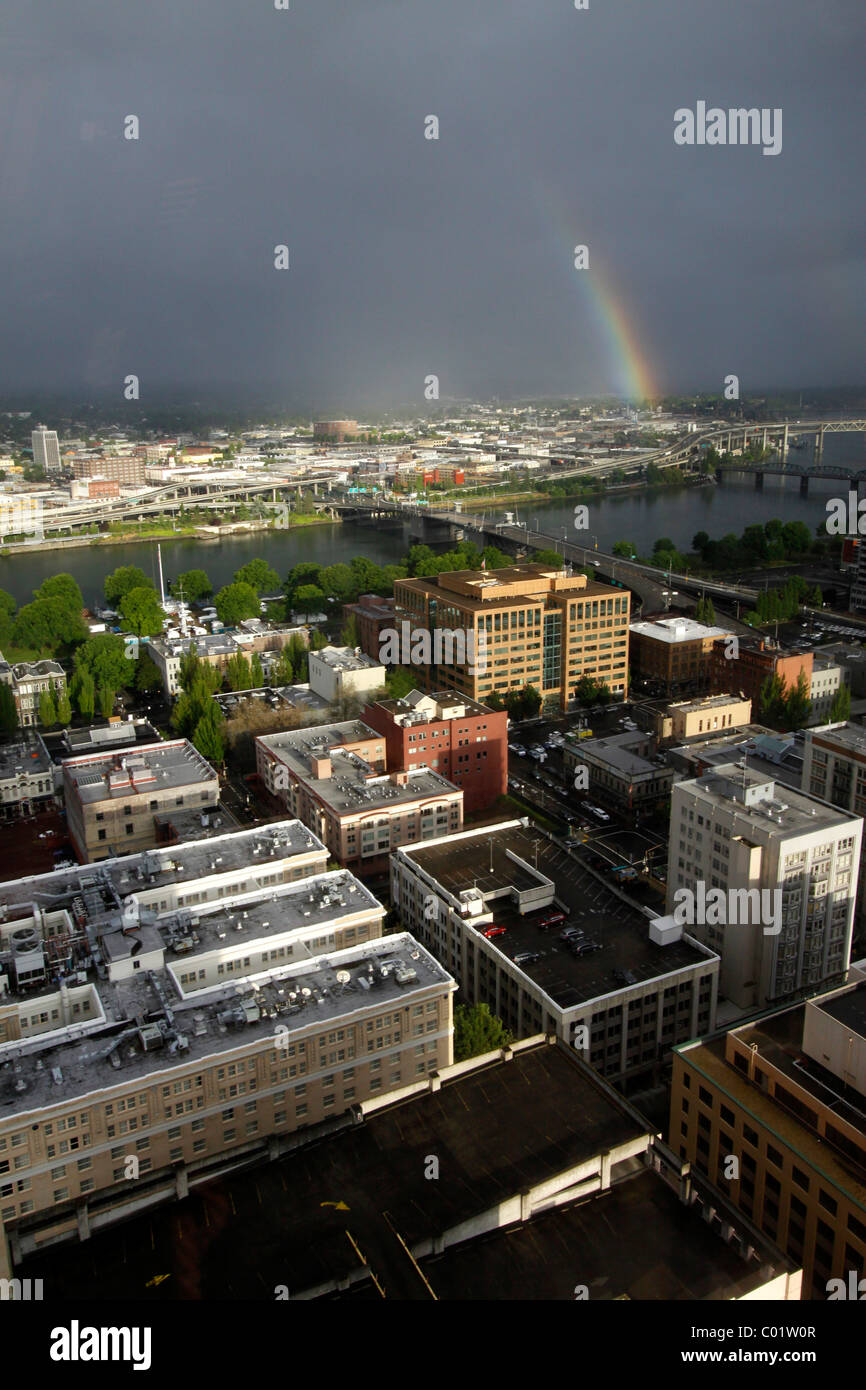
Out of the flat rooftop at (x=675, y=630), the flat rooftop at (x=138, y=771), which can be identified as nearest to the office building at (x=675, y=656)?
the flat rooftop at (x=675, y=630)

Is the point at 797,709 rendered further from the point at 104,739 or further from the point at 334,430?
the point at 334,430

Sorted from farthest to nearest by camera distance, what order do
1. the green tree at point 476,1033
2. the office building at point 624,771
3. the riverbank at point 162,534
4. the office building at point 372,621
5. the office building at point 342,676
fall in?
the riverbank at point 162,534, the office building at point 372,621, the office building at point 342,676, the office building at point 624,771, the green tree at point 476,1033

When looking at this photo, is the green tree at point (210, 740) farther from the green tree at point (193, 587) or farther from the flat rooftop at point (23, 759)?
the green tree at point (193, 587)

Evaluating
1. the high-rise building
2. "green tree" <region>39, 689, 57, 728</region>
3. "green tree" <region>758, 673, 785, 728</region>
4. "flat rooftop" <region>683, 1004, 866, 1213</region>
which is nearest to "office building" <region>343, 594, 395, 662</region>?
"green tree" <region>39, 689, 57, 728</region>

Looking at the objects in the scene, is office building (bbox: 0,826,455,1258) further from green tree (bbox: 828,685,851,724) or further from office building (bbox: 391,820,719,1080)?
green tree (bbox: 828,685,851,724)
